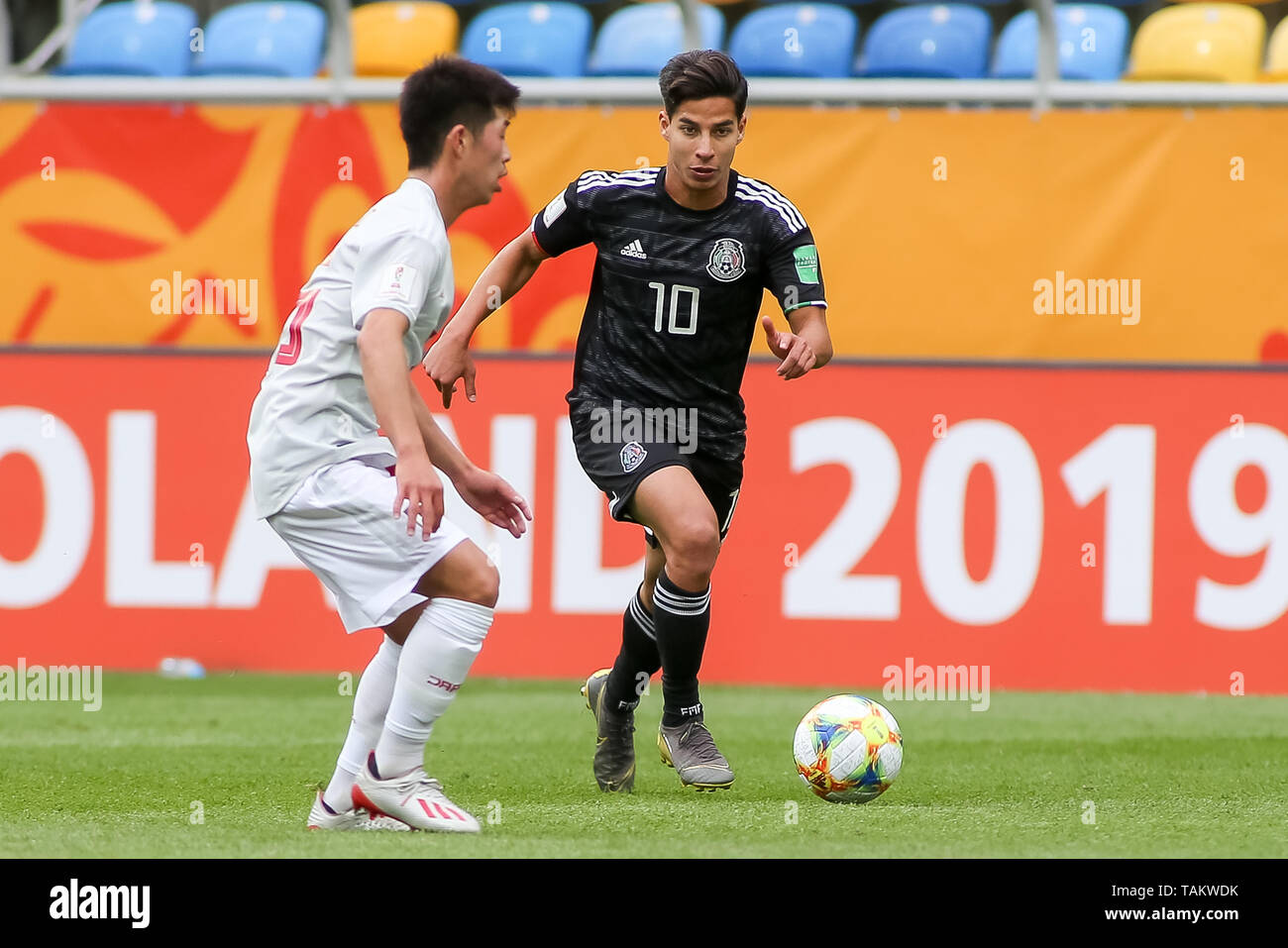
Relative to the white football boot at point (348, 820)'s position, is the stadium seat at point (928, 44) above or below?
above

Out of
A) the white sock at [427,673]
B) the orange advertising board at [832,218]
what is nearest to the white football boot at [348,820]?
the white sock at [427,673]

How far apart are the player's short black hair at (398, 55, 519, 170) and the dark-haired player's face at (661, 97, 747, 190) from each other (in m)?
0.84

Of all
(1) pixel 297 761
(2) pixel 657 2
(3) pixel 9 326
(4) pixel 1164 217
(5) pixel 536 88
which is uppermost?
(2) pixel 657 2

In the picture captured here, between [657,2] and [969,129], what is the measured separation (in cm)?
240

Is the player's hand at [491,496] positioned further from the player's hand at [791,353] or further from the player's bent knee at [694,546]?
the player's hand at [791,353]

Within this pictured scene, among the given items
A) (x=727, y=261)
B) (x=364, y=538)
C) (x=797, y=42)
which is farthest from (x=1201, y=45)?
(x=364, y=538)

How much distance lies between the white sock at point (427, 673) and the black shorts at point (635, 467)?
101 centimetres

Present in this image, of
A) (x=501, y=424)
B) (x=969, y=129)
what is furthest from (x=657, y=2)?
(x=501, y=424)

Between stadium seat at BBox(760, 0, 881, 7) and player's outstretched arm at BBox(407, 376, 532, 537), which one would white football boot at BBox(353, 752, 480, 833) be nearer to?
player's outstretched arm at BBox(407, 376, 532, 537)

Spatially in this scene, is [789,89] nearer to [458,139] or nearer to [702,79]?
[702,79]

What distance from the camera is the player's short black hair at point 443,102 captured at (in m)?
4.68

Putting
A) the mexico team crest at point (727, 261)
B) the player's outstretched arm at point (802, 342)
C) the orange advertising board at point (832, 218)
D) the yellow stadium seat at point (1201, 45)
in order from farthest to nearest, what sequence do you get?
the yellow stadium seat at point (1201, 45)
the orange advertising board at point (832, 218)
the mexico team crest at point (727, 261)
the player's outstretched arm at point (802, 342)
